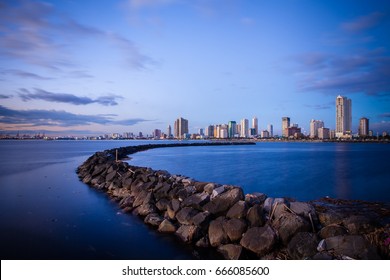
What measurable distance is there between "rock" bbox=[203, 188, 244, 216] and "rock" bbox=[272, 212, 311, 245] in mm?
1443

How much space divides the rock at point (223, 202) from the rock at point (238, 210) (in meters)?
0.23

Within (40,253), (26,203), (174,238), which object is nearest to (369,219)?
(174,238)

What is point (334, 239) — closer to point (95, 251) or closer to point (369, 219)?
point (369, 219)

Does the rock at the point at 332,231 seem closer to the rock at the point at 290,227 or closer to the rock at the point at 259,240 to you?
the rock at the point at 290,227

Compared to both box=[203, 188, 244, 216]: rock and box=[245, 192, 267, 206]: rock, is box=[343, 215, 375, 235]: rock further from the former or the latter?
box=[203, 188, 244, 216]: rock

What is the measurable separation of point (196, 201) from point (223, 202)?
2.78 feet

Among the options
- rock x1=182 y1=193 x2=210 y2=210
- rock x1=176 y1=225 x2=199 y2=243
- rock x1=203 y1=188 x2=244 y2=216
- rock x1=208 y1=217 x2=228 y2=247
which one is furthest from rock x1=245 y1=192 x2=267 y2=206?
rock x1=176 y1=225 x2=199 y2=243

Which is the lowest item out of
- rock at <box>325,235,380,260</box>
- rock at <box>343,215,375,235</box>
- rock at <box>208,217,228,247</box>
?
rock at <box>208,217,228,247</box>

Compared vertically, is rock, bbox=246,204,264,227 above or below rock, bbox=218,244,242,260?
above

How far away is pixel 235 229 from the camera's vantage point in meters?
5.76

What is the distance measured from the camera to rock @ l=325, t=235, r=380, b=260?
4336mm

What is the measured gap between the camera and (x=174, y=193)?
8555 millimetres

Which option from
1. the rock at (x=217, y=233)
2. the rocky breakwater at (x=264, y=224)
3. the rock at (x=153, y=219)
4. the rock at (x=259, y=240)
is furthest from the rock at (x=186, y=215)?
the rock at (x=259, y=240)

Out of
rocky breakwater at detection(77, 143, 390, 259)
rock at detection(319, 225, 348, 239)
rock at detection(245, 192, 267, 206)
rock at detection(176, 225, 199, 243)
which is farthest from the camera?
rock at detection(245, 192, 267, 206)
